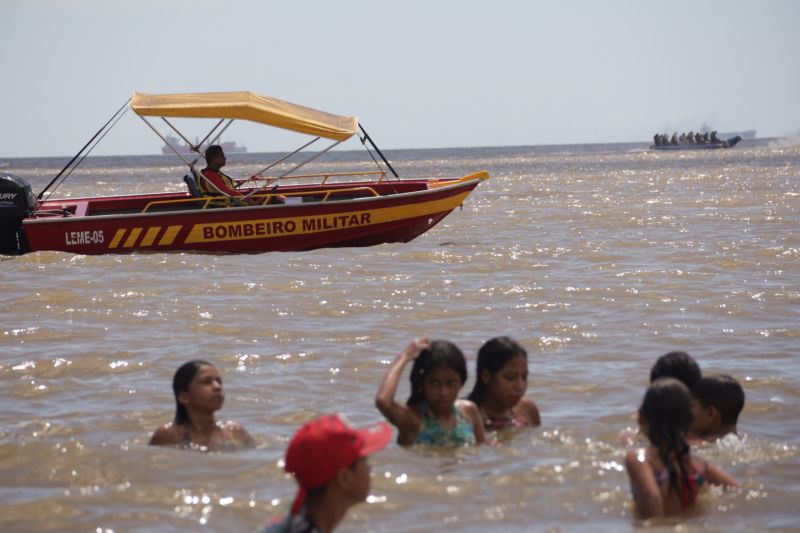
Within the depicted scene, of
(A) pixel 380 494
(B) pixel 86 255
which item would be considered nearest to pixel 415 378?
(A) pixel 380 494

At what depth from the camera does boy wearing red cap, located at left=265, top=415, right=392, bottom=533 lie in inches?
145

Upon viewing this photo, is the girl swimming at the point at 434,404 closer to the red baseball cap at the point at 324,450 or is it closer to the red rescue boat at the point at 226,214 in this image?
the red baseball cap at the point at 324,450

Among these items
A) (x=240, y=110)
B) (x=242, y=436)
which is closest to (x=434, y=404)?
(x=242, y=436)

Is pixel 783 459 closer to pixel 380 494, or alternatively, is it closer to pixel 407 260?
pixel 380 494

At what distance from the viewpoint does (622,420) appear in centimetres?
741

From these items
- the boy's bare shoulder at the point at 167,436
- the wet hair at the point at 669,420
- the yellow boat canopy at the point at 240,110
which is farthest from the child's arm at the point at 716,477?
the yellow boat canopy at the point at 240,110

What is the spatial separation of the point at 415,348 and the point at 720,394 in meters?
1.73

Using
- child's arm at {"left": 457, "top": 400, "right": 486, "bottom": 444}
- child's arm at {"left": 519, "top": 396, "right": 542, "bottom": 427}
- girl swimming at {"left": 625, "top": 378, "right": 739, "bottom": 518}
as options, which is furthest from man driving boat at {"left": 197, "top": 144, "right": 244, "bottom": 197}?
girl swimming at {"left": 625, "top": 378, "right": 739, "bottom": 518}

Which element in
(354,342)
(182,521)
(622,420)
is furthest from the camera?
(354,342)

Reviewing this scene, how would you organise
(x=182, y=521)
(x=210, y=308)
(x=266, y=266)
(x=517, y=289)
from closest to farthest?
(x=182, y=521) < (x=210, y=308) < (x=517, y=289) < (x=266, y=266)

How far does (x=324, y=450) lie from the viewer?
12.1 ft

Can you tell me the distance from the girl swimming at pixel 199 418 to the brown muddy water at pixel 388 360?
128 millimetres

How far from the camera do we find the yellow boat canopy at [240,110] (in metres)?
16.3

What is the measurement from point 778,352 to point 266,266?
741 cm
